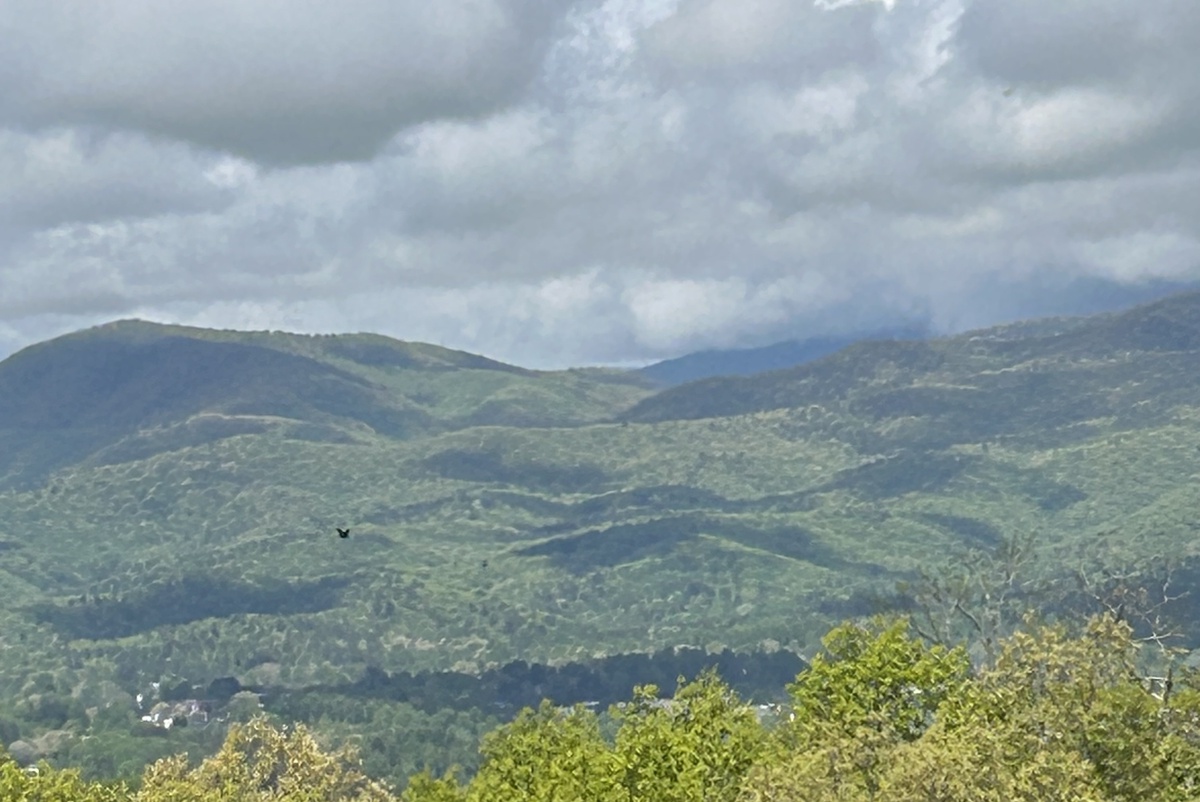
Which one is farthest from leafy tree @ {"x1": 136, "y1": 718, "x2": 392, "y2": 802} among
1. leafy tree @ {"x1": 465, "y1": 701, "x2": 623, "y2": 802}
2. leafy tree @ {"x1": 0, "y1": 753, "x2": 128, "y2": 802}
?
leafy tree @ {"x1": 465, "y1": 701, "x2": 623, "y2": 802}

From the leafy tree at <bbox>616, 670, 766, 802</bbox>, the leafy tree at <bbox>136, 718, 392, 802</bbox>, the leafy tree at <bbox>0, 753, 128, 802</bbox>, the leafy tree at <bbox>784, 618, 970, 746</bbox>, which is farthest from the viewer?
the leafy tree at <bbox>136, 718, 392, 802</bbox>

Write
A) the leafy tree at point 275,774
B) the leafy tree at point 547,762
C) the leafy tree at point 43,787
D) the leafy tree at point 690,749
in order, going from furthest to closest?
the leafy tree at point 275,774
the leafy tree at point 43,787
the leafy tree at point 547,762
the leafy tree at point 690,749

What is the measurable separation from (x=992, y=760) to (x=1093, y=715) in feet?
39.3

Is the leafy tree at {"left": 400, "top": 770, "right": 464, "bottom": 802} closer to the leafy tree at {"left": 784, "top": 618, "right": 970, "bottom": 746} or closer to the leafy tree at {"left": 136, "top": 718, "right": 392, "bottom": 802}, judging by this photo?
the leafy tree at {"left": 136, "top": 718, "right": 392, "bottom": 802}

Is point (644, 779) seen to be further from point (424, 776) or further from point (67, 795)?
point (67, 795)

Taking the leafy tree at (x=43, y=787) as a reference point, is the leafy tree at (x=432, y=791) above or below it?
below

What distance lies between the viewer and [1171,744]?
77000mm

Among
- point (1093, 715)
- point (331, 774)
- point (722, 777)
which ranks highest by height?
point (1093, 715)

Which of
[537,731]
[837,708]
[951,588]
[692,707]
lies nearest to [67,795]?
[537,731]

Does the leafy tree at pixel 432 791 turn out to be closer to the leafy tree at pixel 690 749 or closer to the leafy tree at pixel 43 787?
the leafy tree at pixel 690 749

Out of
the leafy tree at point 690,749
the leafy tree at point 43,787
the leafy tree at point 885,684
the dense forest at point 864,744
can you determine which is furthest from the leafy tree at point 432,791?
the leafy tree at point 885,684

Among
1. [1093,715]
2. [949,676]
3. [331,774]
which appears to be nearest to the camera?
[1093,715]

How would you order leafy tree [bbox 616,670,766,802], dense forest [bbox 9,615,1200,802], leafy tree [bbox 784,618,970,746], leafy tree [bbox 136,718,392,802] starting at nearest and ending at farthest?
dense forest [bbox 9,615,1200,802] → leafy tree [bbox 616,670,766,802] → leafy tree [bbox 784,618,970,746] → leafy tree [bbox 136,718,392,802]

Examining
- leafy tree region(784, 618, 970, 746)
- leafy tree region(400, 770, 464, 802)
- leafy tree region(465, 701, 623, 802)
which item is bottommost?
leafy tree region(400, 770, 464, 802)
